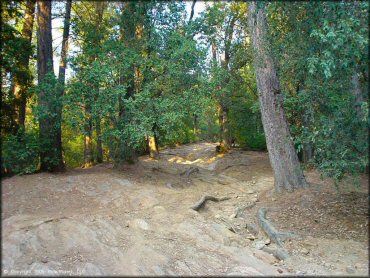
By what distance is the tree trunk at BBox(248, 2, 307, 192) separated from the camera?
866cm

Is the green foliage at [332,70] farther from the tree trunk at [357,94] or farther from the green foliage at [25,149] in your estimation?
the green foliage at [25,149]

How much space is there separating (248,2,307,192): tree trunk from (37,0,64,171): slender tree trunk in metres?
6.31

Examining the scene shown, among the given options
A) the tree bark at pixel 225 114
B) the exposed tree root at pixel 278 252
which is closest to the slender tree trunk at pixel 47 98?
the exposed tree root at pixel 278 252

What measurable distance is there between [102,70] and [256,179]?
7.90 meters

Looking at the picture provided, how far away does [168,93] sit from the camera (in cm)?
1005

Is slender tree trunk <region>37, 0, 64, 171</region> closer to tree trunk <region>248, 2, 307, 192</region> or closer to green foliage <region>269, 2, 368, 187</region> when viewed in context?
tree trunk <region>248, 2, 307, 192</region>

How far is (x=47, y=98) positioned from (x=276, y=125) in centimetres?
699

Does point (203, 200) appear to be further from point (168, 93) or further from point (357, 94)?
point (357, 94)

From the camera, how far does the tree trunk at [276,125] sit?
866 cm

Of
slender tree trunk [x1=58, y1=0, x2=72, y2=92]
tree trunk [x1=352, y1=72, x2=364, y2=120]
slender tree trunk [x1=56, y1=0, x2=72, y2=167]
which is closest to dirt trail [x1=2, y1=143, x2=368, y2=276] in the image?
slender tree trunk [x1=56, y1=0, x2=72, y2=167]

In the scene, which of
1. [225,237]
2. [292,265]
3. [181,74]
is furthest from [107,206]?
[181,74]

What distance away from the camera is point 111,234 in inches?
219

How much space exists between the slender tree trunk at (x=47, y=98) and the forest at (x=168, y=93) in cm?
4

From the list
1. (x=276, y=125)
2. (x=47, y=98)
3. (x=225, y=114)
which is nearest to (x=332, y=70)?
(x=276, y=125)
